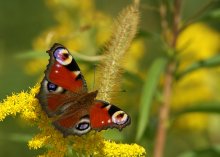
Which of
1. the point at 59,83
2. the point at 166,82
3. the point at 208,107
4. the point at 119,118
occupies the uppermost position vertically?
the point at 166,82

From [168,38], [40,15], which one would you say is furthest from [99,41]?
[40,15]

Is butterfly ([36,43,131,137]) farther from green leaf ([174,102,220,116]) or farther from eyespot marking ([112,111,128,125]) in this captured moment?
green leaf ([174,102,220,116])

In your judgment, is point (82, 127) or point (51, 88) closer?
point (82, 127)

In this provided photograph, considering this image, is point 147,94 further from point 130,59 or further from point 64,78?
point 130,59

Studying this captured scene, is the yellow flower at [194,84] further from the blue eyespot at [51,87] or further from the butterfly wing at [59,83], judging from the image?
the blue eyespot at [51,87]

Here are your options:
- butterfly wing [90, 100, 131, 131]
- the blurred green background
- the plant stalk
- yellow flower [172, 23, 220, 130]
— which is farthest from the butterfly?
yellow flower [172, 23, 220, 130]

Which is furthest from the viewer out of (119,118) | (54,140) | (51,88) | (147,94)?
(147,94)

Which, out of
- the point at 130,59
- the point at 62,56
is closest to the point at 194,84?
the point at 130,59
